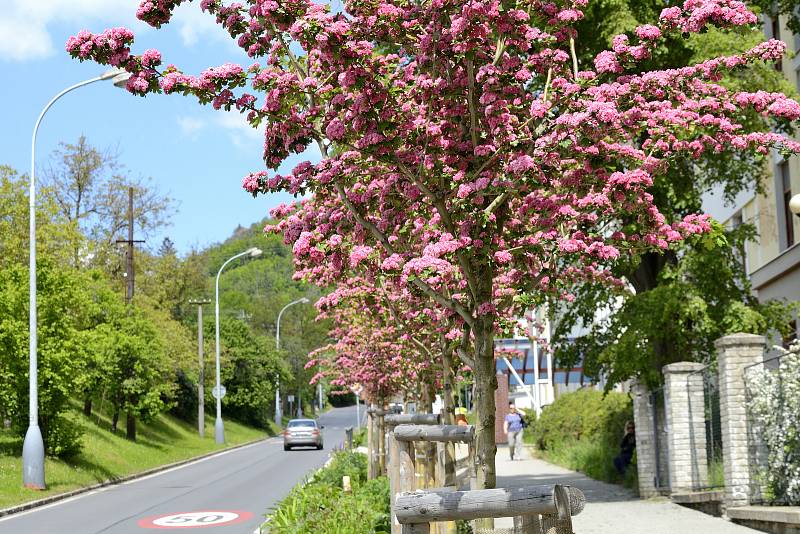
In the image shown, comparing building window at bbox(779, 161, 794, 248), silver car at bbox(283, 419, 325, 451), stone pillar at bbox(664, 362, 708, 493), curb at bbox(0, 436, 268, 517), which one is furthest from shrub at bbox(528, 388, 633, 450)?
curb at bbox(0, 436, 268, 517)

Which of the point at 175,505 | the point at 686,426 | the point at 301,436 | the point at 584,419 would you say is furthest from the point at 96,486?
the point at 301,436

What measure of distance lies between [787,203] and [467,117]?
70.4 ft

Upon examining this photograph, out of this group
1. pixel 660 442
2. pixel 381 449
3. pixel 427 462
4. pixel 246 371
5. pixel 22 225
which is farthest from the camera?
pixel 246 371

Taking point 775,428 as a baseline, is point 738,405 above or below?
above

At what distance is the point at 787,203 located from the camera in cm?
Result: 2873

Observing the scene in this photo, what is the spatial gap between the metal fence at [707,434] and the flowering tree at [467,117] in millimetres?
8665

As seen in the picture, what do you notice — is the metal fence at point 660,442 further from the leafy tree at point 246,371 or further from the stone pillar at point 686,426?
the leafy tree at point 246,371

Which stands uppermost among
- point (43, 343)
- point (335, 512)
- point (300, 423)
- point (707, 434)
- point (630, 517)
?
point (43, 343)

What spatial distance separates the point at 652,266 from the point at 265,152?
603 inches

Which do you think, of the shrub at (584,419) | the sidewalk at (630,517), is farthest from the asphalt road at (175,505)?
the shrub at (584,419)

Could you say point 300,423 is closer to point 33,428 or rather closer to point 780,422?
point 33,428

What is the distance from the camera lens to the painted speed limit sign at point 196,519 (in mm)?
18703

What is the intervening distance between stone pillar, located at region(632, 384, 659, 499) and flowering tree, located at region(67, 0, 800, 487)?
38.3ft

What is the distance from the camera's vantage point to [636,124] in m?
8.94
